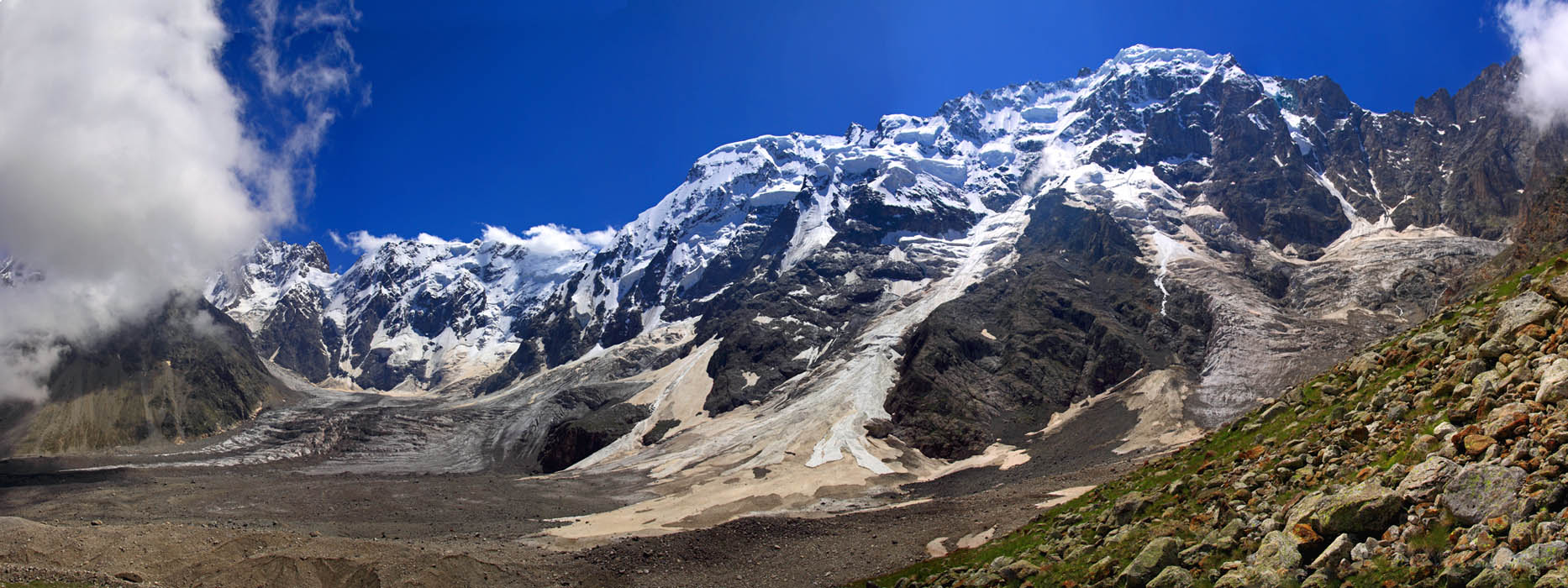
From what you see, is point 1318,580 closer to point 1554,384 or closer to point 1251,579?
point 1251,579

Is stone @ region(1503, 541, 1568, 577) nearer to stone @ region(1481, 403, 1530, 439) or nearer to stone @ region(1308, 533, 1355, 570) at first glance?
stone @ region(1308, 533, 1355, 570)

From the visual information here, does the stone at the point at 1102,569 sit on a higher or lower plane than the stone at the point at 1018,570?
higher

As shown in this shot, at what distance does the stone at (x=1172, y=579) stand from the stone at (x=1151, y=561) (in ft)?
1.78

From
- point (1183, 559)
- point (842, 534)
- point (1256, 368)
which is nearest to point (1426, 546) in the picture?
point (1183, 559)

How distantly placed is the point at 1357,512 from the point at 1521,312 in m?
11.4

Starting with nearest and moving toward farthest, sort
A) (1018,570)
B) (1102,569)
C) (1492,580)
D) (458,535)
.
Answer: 1. (1492,580)
2. (1102,569)
3. (1018,570)
4. (458,535)

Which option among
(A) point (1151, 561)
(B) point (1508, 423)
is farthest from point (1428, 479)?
(A) point (1151, 561)

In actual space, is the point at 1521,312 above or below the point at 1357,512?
above

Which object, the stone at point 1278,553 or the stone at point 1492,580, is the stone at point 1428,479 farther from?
the stone at point 1492,580

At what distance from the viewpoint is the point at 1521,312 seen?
2225cm

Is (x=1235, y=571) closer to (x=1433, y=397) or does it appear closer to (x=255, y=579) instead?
(x=1433, y=397)

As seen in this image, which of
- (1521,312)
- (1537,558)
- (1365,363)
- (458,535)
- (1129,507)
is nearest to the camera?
(1537,558)

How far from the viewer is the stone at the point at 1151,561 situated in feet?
70.5

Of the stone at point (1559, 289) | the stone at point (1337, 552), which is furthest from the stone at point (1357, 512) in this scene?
the stone at point (1559, 289)
